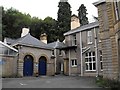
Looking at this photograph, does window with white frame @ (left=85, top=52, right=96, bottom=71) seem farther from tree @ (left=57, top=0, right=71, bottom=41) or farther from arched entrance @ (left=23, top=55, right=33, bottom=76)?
tree @ (left=57, top=0, right=71, bottom=41)

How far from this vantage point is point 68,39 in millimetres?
35469

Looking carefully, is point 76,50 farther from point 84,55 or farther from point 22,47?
point 22,47

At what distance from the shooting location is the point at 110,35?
18.4 metres

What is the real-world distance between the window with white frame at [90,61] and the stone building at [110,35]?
9.90 m

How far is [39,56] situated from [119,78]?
16854mm

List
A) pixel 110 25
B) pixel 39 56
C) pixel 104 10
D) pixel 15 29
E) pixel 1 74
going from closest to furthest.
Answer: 1. pixel 110 25
2. pixel 104 10
3. pixel 1 74
4. pixel 39 56
5. pixel 15 29

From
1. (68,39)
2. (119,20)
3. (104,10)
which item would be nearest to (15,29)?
(68,39)

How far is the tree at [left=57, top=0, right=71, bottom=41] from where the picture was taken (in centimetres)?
5566

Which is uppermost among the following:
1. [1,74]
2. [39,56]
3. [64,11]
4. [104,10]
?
[64,11]

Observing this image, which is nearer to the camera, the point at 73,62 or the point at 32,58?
the point at 32,58

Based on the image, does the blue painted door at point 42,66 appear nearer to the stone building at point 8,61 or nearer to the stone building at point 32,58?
the stone building at point 32,58

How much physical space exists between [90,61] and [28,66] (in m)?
8.11

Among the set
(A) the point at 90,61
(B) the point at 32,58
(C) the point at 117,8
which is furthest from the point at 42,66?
(C) the point at 117,8

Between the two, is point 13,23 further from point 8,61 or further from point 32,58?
point 8,61
